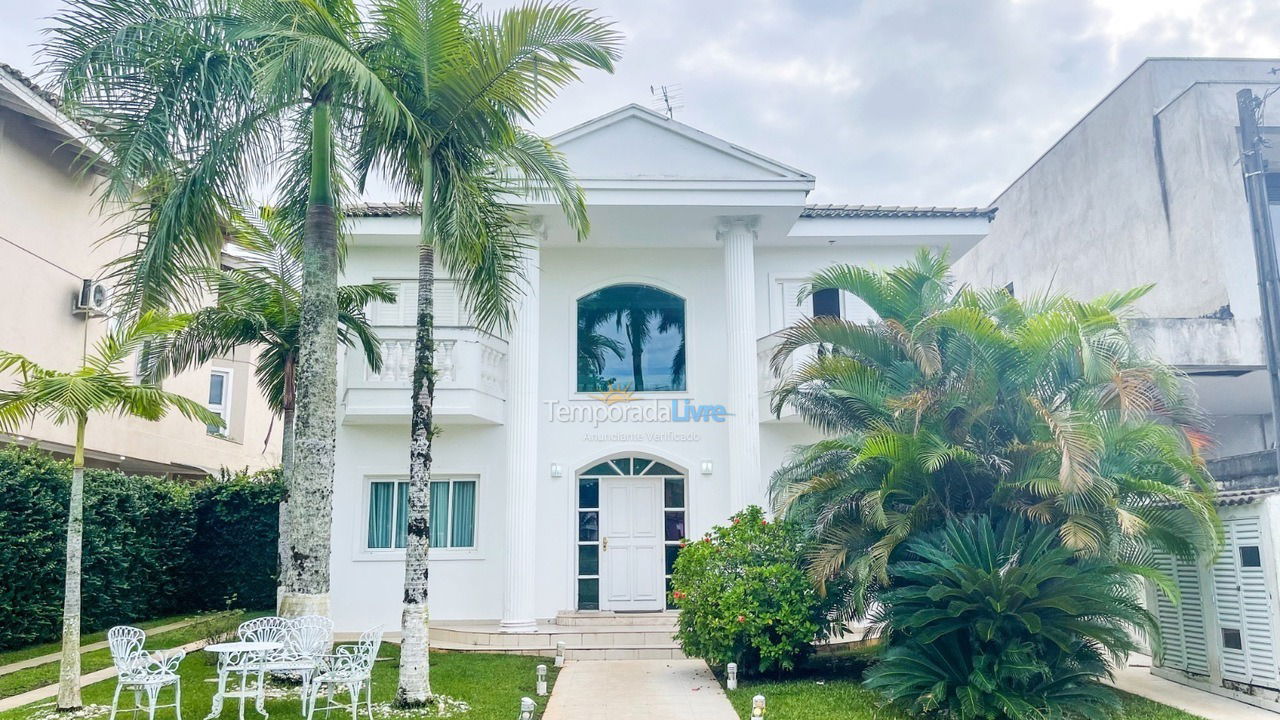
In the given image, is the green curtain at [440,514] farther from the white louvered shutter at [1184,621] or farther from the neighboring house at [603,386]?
the white louvered shutter at [1184,621]

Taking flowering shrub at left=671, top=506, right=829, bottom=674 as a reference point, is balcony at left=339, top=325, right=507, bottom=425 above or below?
above

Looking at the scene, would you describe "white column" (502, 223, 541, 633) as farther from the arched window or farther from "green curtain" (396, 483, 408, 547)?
"green curtain" (396, 483, 408, 547)

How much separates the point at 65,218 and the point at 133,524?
19.3 feet

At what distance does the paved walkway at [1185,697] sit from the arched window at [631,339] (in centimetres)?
772

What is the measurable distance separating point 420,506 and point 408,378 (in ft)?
16.2

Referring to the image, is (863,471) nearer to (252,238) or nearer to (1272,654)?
(1272,654)

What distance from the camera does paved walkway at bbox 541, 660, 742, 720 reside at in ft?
29.0

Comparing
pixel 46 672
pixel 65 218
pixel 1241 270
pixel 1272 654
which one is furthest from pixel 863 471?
pixel 65 218

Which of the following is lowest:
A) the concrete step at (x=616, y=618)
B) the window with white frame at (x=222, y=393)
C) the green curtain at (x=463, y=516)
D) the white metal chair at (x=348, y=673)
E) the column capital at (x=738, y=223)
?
the concrete step at (x=616, y=618)

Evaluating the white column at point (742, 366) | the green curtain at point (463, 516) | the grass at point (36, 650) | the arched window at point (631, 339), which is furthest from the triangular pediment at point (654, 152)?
the grass at point (36, 650)

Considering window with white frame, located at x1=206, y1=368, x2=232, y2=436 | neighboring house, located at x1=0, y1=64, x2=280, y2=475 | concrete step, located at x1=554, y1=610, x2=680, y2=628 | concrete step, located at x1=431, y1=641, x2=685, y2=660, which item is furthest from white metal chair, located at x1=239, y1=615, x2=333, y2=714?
window with white frame, located at x1=206, y1=368, x2=232, y2=436

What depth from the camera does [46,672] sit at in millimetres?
10164

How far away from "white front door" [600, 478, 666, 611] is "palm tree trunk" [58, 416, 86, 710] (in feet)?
25.3

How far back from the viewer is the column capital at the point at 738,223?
45.9 ft
